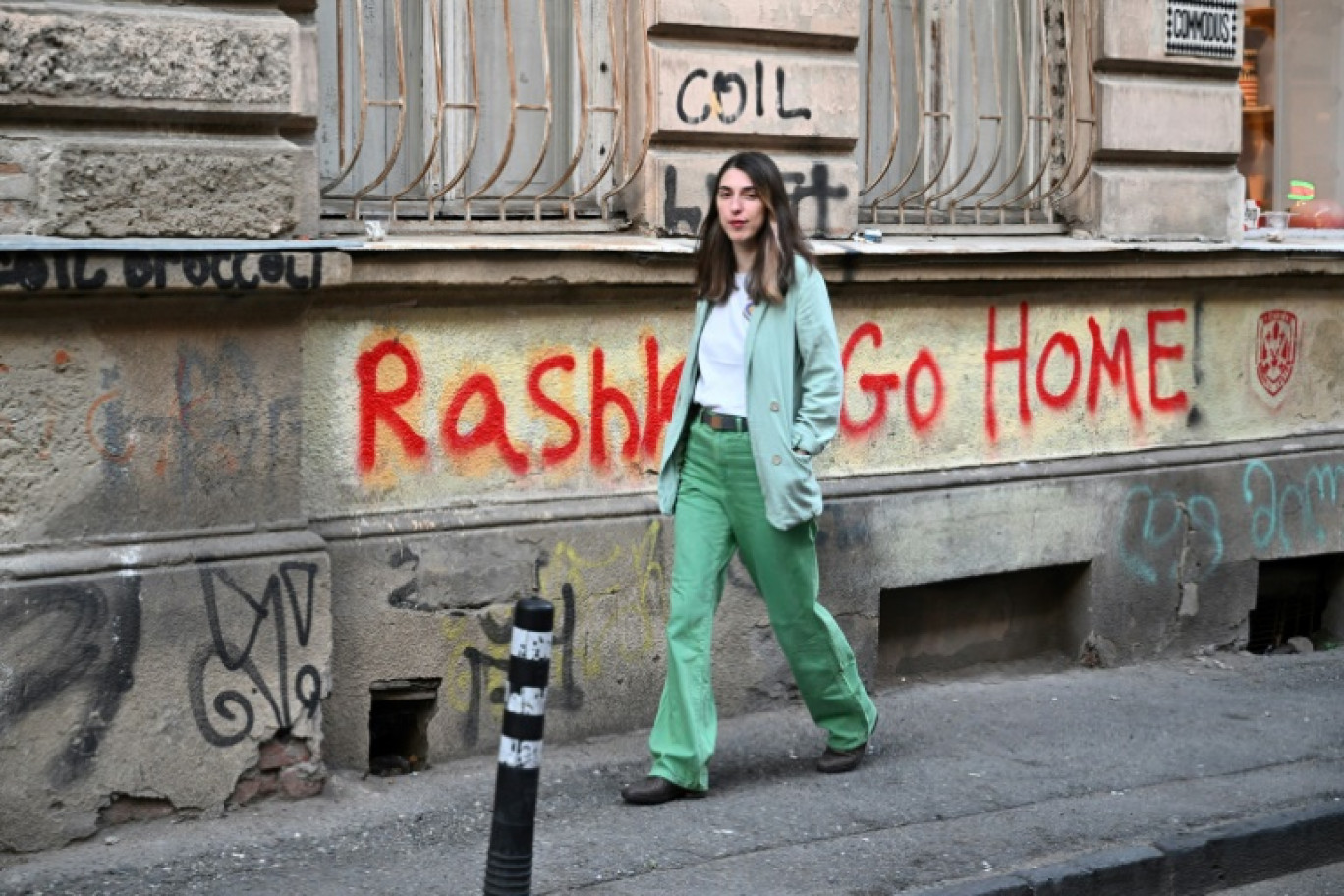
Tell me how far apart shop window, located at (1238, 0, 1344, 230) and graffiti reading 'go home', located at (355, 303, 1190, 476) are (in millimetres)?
2020

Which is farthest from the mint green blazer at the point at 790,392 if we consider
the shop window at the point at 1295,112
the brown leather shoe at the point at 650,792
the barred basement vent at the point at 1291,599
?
the shop window at the point at 1295,112

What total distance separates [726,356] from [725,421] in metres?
0.19

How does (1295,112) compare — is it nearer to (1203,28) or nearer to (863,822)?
(1203,28)

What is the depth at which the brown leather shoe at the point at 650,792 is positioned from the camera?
5.67 m

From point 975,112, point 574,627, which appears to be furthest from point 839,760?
point 975,112

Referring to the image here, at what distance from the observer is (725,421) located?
5676mm

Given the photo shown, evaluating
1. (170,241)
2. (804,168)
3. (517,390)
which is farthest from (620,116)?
(170,241)

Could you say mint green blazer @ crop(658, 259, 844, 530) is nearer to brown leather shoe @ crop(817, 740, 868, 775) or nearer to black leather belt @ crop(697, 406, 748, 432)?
black leather belt @ crop(697, 406, 748, 432)

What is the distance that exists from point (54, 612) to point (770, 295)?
2143 mm

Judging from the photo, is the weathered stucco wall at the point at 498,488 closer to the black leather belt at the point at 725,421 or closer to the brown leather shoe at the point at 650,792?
the brown leather shoe at the point at 650,792

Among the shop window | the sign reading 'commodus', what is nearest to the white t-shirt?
the sign reading 'commodus'

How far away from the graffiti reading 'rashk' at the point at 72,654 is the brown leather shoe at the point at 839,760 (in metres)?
2.13

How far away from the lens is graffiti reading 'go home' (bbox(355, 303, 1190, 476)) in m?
6.03

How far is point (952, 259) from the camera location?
7.17m
